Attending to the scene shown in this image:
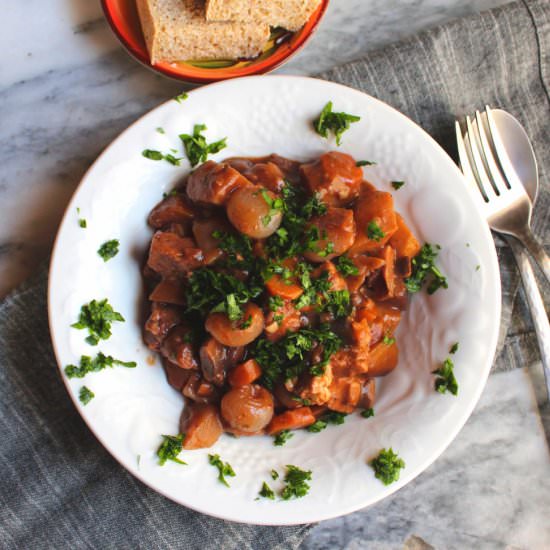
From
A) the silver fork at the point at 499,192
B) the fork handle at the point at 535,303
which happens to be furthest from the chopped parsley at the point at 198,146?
the fork handle at the point at 535,303

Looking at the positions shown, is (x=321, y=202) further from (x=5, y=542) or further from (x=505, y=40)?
(x=5, y=542)

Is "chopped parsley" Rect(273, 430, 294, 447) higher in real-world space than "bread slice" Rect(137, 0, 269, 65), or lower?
lower

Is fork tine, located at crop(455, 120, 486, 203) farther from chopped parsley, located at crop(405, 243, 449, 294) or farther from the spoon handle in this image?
chopped parsley, located at crop(405, 243, 449, 294)

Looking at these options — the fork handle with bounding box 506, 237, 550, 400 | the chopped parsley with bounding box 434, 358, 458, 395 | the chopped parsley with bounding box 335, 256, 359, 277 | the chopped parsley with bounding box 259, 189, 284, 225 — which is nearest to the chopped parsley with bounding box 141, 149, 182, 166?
the chopped parsley with bounding box 259, 189, 284, 225

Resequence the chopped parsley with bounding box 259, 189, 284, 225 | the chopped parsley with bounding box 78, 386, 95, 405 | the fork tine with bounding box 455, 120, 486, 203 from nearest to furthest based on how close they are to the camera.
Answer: the chopped parsley with bounding box 259, 189, 284, 225
the chopped parsley with bounding box 78, 386, 95, 405
the fork tine with bounding box 455, 120, 486, 203

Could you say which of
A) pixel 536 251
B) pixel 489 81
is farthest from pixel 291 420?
pixel 489 81

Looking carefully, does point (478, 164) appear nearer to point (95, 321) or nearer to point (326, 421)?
point (326, 421)

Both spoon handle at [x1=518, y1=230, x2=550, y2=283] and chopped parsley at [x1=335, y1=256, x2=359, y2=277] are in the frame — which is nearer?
chopped parsley at [x1=335, y1=256, x2=359, y2=277]
